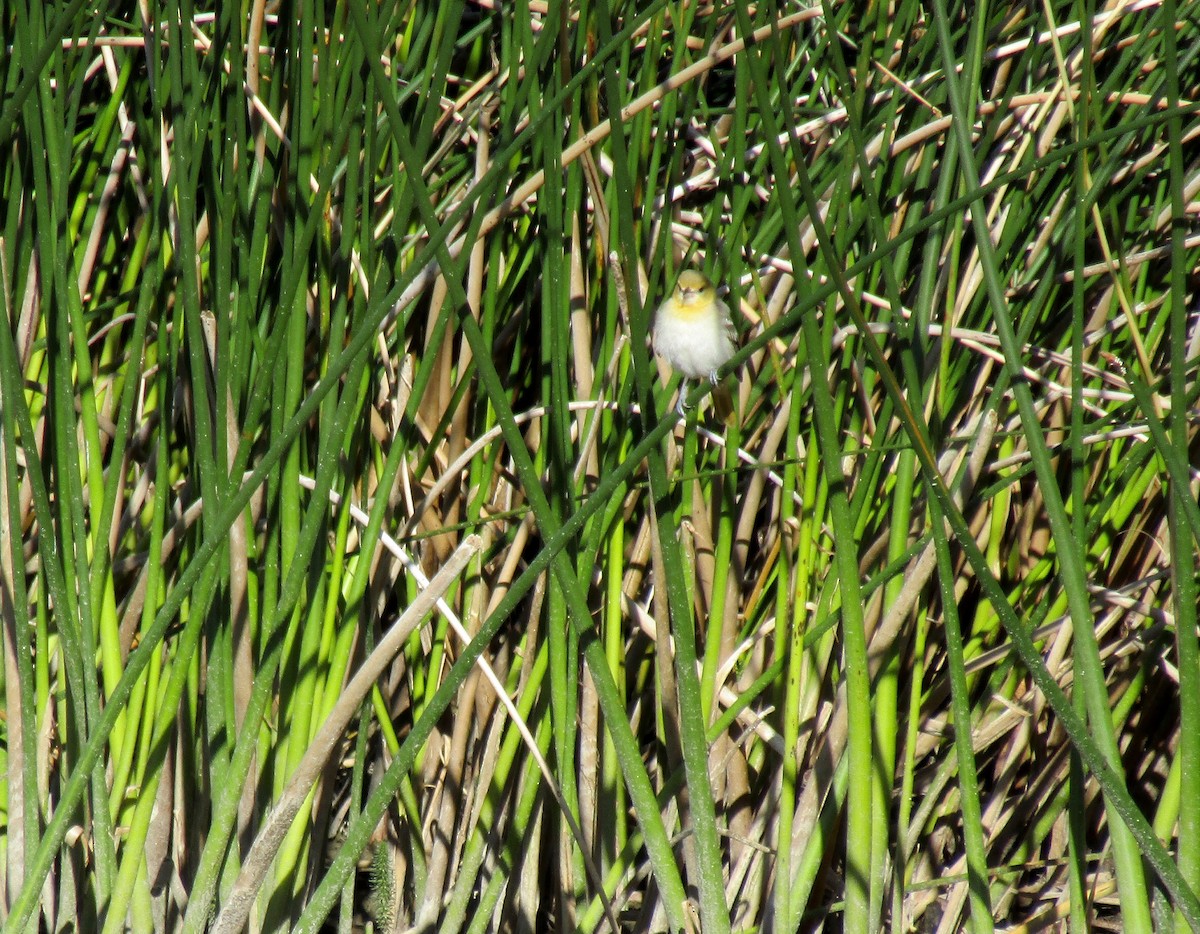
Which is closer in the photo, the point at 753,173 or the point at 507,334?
the point at 753,173

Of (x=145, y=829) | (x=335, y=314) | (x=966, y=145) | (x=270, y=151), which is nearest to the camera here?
(x=966, y=145)

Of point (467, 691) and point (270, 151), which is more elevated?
point (270, 151)

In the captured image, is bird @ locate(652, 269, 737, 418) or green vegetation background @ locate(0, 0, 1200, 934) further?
bird @ locate(652, 269, 737, 418)

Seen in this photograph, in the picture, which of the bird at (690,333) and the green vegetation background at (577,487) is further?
the bird at (690,333)

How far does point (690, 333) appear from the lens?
1.75m

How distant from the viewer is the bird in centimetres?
176

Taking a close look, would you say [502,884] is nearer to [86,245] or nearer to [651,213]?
[651,213]

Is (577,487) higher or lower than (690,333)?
lower

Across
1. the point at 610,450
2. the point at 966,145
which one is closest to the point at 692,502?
the point at 610,450

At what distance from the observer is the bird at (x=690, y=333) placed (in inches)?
69.2

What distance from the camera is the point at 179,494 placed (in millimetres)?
1523

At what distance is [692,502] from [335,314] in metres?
0.52

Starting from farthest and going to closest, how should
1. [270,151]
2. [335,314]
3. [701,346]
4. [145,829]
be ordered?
[701,346] → [270,151] → [335,314] → [145,829]

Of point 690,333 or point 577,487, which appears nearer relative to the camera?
point 577,487
